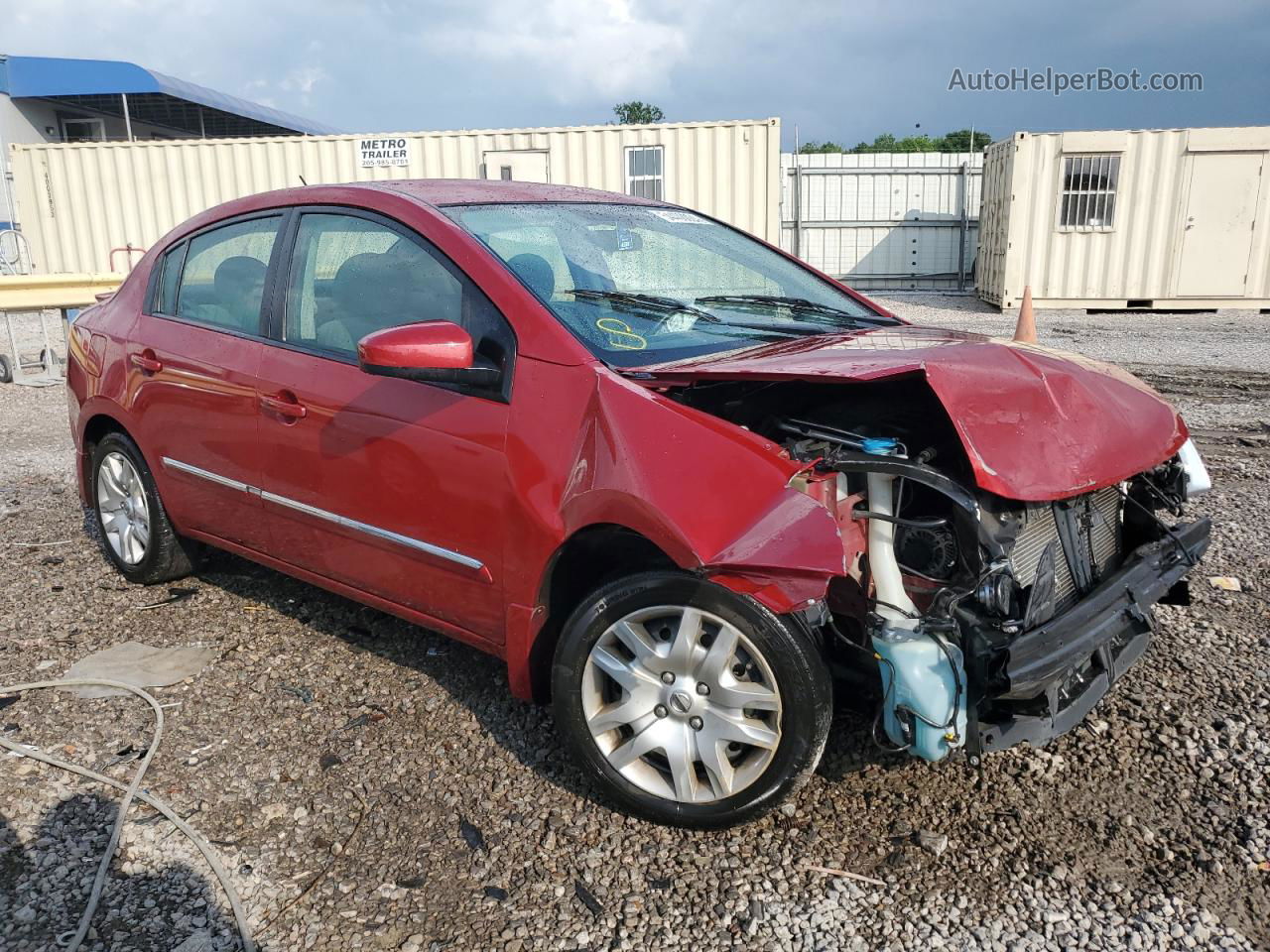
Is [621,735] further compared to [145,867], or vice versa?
[621,735]

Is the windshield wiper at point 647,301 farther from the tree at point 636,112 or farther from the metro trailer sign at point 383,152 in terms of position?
the tree at point 636,112

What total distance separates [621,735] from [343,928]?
0.81 m

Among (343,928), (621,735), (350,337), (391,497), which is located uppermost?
(350,337)

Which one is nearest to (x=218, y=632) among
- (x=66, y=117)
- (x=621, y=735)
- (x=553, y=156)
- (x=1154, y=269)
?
(x=621, y=735)

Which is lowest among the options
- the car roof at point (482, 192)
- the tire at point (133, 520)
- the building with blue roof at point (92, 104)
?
the tire at point (133, 520)

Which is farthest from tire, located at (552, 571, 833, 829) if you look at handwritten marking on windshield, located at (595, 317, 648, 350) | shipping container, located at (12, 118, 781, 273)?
shipping container, located at (12, 118, 781, 273)

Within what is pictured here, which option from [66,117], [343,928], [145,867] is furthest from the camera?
[66,117]

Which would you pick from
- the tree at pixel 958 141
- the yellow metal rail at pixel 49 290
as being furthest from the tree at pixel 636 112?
the yellow metal rail at pixel 49 290

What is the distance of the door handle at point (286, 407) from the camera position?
129 inches

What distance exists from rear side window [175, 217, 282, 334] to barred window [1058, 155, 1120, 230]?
1448 cm

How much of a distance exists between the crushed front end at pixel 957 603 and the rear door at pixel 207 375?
2.05 metres

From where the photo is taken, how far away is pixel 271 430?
11.1 feet

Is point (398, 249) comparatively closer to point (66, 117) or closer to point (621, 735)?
point (621, 735)

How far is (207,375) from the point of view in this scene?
3652 millimetres
